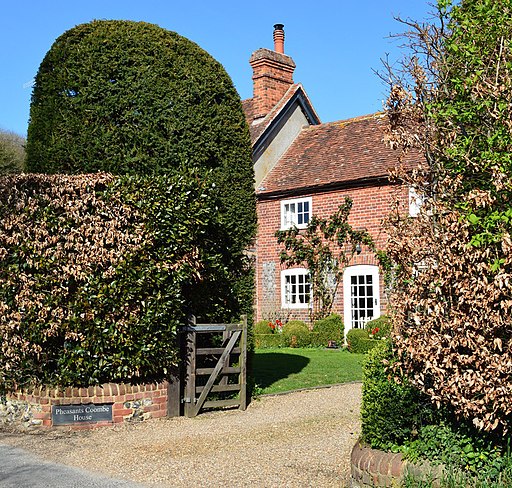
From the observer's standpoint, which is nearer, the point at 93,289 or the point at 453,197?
the point at 453,197

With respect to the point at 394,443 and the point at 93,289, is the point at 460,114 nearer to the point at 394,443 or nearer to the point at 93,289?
the point at 394,443

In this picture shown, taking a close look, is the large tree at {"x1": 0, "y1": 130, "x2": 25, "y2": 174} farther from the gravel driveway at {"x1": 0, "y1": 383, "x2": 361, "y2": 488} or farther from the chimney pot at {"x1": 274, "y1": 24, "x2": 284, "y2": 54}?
the gravel driveway at {"x1": 0, "y1": 383, "x2": 361, "y2": 488}

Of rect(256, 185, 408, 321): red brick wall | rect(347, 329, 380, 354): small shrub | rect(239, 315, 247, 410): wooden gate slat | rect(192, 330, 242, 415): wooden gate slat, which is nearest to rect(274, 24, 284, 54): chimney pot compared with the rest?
rect(256, 185, 408, 321): red brick wall

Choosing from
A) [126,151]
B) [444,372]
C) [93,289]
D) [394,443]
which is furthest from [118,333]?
[444,372]

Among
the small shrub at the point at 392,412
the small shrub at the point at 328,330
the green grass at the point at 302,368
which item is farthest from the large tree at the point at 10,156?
the small shrub at the point at 392,412

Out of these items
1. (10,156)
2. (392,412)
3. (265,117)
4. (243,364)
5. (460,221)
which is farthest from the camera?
(10,156)

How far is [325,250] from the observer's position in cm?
2156

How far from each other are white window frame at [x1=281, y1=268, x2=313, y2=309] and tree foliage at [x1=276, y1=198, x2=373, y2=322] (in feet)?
0.61

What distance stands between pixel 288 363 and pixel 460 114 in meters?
11.2

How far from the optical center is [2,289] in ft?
30.4

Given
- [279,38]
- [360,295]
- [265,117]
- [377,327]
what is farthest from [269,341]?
[279,38]

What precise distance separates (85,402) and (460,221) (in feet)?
19.4

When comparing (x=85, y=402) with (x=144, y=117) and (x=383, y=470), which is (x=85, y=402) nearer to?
(x=144, y=117)

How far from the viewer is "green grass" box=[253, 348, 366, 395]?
12.8 meters
